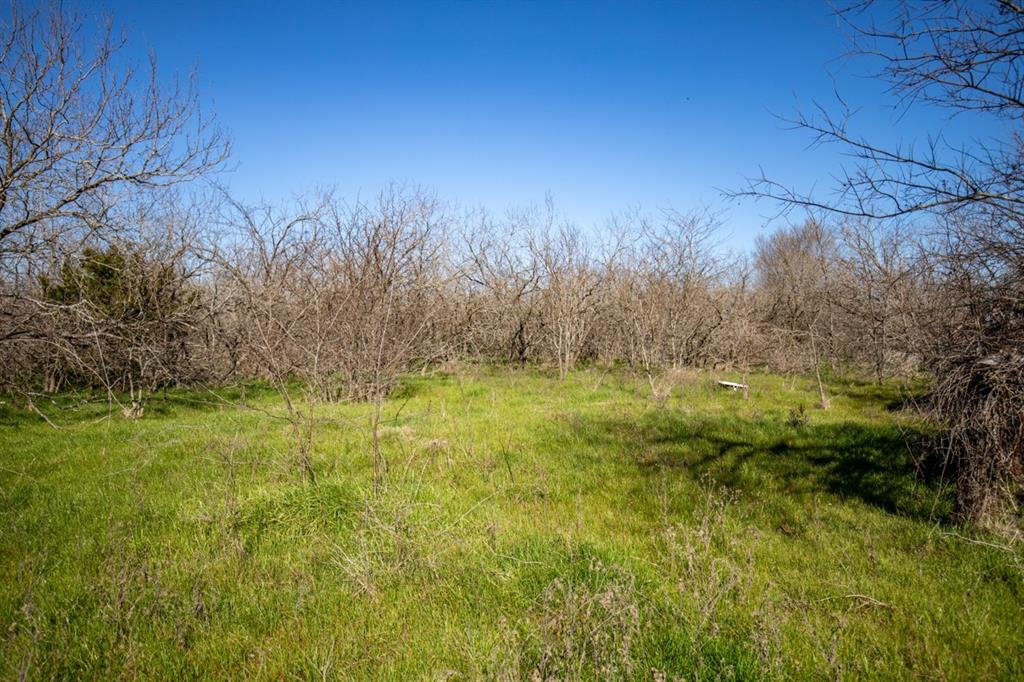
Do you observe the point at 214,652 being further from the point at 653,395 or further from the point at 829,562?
the point at 653,395

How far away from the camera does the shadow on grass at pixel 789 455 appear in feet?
15.9

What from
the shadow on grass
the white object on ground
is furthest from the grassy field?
the white object on ground

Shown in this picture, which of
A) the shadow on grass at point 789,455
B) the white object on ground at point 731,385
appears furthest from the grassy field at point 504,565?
the white object on ground at point 731,385

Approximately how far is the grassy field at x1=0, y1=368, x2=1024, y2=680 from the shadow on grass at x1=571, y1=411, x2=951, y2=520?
0.15 feet

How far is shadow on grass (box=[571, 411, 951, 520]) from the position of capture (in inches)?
191

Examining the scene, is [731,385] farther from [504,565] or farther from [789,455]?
[504,565]

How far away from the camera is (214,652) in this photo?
103 inches

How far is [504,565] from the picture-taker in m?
3.39

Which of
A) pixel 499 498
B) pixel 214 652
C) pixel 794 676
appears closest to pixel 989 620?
pixel 794 676

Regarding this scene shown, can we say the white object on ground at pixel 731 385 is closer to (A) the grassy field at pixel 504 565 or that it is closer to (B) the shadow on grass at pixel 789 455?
(B) the shadow on grass at pixel 789 455

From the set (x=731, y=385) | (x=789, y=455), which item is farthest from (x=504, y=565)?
(x=731, y=385)

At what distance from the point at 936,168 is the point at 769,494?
3.30 m

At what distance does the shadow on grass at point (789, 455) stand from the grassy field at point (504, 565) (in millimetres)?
46

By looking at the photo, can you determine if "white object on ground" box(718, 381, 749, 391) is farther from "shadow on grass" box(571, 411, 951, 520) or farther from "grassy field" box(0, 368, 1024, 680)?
"grassy field" box(0, 368, 1024, 680)
